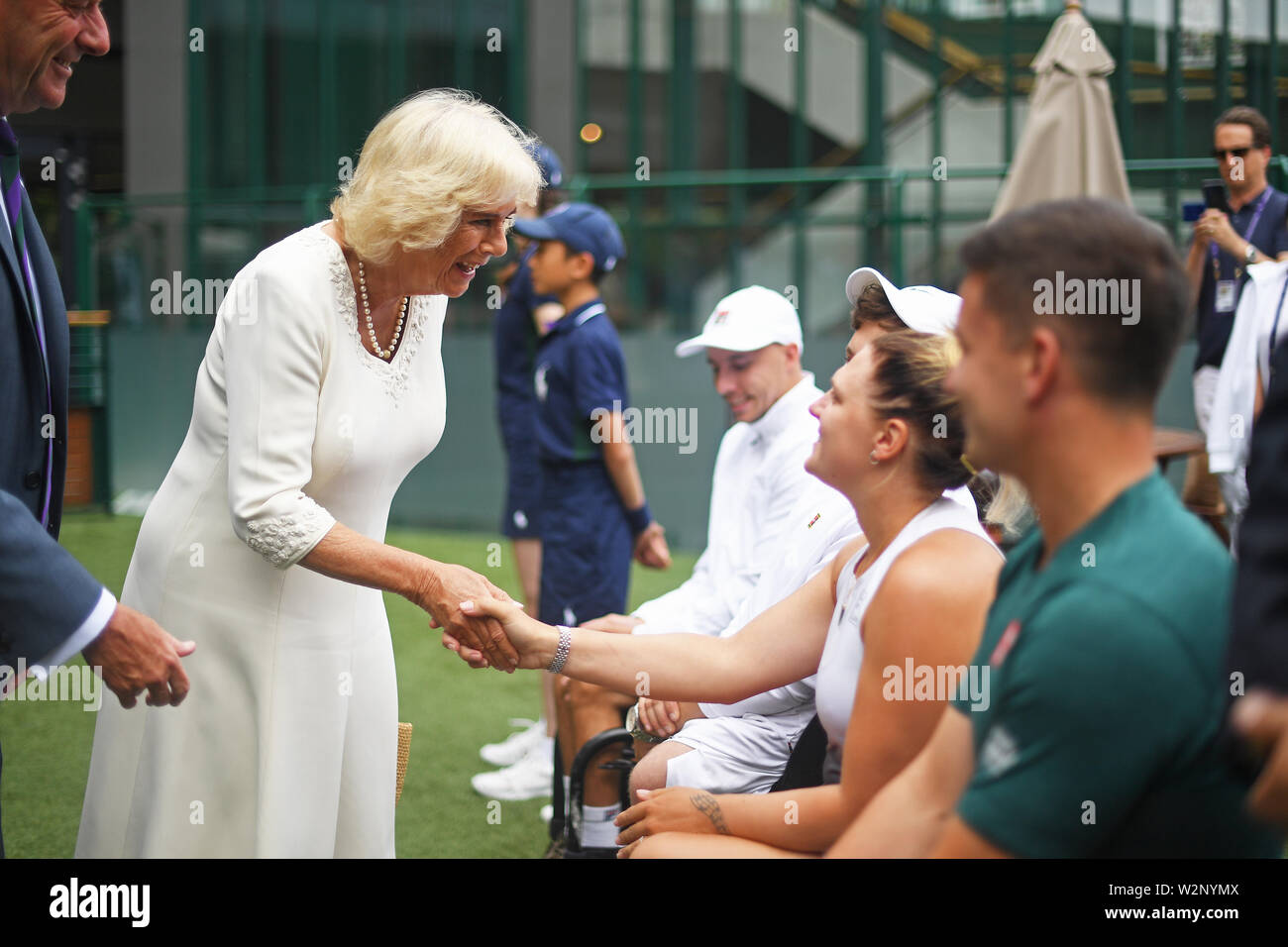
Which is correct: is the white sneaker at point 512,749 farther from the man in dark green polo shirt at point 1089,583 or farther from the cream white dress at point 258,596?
the man in dark green polo shirt at point 1089,583

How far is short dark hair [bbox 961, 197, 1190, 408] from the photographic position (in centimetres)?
144

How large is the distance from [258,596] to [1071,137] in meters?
4.88

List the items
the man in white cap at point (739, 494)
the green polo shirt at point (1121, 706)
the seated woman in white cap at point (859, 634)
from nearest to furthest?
the green polo shirt at point (1121, 706)
the seated woman in white cap at point (859, 634)
the man in white cap at point (739, 494)

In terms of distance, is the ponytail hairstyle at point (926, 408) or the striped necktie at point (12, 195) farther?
the striped necktie at point (12, 195)

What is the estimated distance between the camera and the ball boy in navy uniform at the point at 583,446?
4566 mm

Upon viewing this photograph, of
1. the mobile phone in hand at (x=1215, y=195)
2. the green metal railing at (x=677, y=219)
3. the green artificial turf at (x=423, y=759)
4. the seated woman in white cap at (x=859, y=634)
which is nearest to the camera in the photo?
the seated woman in white cap at (x=859, y=634)

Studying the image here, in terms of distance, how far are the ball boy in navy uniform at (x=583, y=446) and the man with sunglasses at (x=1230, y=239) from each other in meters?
3.35

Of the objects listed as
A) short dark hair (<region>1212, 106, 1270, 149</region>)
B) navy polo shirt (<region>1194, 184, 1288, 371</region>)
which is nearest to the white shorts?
navy polo shirt (<region>1194, 184, 1288, 371</region>)

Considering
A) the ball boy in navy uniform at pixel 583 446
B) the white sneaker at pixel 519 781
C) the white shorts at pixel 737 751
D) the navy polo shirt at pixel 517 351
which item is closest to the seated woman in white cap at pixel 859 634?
the white shorts at pixel 737 751

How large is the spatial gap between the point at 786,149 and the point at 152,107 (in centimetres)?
640

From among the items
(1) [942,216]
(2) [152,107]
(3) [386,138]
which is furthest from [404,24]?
(3) [386,138]

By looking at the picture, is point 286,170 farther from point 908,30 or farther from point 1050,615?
point 1050,615

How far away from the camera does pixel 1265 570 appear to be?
1.29 m
